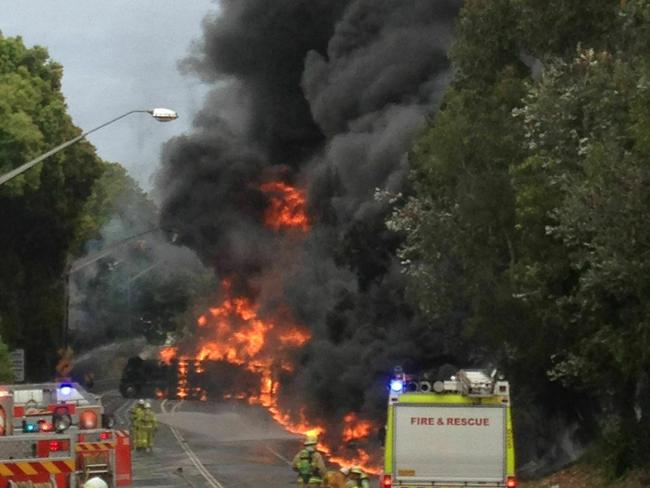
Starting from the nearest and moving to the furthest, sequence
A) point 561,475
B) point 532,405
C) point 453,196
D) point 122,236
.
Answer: point 561,475 → point 453,196 → point 532,405 → point 122,236

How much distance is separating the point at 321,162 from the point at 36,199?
39.4ft

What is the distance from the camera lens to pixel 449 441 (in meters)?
15.6

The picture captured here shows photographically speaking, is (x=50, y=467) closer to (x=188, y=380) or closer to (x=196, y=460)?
(x=196, y=460)

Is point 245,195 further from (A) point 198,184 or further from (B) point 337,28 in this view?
(B) point 337,28

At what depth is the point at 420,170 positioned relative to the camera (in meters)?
31.1

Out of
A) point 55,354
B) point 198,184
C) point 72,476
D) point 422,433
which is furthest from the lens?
point 55,354

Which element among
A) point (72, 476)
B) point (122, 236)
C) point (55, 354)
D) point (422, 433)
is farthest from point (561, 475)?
point (122, 236)

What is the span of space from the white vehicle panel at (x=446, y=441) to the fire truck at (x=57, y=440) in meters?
3.00

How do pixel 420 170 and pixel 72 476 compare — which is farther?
pixel 420 170

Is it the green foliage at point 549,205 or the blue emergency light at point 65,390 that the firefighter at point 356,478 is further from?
the green foliage at point 549,205

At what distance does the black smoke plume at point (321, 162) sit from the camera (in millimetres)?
39031

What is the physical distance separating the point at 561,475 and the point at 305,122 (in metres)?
24.2

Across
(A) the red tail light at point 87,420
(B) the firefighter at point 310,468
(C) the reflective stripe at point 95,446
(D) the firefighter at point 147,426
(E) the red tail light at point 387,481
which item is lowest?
(E) the red tail light at point 387,481

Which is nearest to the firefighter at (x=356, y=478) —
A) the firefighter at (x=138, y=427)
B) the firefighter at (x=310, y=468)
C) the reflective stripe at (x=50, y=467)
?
the firefighter at (x=310, y=468)
